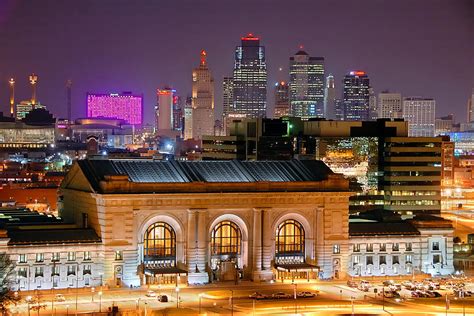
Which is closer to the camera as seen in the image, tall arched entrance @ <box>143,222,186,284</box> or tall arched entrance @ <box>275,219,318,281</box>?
tall arched entrance @ <box>143,222,186,284</box>

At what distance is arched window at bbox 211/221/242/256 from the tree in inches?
896

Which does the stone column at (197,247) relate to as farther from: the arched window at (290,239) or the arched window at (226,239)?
the arched window at (290,239)

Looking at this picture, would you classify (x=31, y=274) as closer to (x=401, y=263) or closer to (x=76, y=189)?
(x=76, y=189)

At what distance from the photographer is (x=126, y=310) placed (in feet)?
375

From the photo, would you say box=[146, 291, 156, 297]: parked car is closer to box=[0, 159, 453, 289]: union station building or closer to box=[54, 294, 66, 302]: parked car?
box=[0, 159, 453, 289]: union station building

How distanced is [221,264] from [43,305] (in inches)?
998

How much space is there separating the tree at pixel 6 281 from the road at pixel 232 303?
1.13 m

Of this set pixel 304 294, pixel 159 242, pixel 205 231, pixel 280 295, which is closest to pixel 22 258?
pixel 159 242

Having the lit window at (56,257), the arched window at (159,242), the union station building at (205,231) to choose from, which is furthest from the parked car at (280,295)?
the lit window at (56,257)

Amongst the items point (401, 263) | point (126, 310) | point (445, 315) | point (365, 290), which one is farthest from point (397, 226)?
point (126, 310)

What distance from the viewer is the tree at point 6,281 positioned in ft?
370

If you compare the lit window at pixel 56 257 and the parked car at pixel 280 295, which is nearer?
the parked car at pixel 280 295

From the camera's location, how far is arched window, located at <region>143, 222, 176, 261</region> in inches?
5221

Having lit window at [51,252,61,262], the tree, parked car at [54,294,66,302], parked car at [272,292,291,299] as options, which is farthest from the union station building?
parked car at [272,292,291,299]
